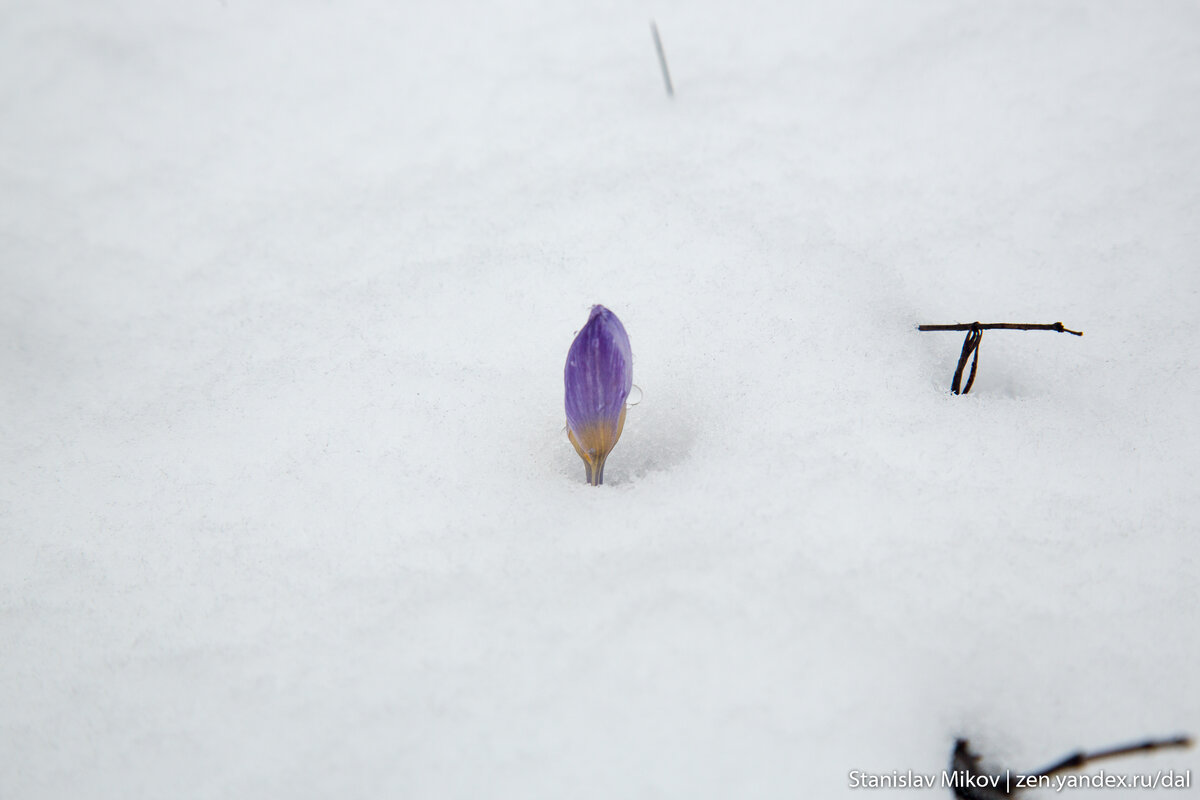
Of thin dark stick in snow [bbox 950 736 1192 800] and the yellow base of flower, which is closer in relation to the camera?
thin dark stick in snow [bbox 950 736 1192 800]

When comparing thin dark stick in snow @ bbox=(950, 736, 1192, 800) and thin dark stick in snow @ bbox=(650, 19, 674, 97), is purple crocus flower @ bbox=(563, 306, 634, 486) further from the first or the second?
thin dark stick in snow @ bbox=(650, 19, 674, 97)

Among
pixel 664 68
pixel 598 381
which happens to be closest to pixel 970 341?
pixel 598 381

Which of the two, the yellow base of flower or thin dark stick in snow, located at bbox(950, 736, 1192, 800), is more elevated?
the yellow base of flower

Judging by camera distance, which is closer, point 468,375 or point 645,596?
point 645,596

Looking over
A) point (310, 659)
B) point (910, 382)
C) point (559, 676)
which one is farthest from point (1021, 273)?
point (310, 659)

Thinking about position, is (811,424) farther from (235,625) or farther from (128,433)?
(128,433)

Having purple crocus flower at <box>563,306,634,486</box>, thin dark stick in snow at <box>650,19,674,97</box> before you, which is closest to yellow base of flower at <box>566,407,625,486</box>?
purple crocus flower at <box>563,306,634,486</box>

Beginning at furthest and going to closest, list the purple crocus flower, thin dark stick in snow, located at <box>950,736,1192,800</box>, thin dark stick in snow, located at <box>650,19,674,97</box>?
1. thin dark stick in snow, located at <box>650,19,674,97</box>
2. the purple crocus flower
3. thin dark stick in snow, located at <box>950,736,1192,800</box>
